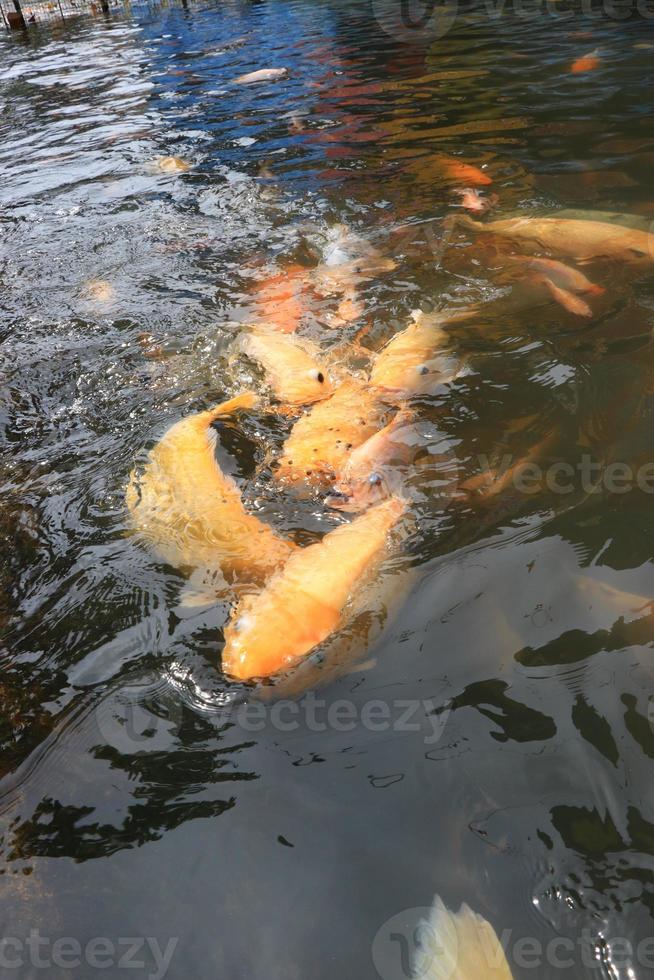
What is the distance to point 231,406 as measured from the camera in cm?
464

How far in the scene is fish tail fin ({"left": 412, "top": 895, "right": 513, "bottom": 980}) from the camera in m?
2.01

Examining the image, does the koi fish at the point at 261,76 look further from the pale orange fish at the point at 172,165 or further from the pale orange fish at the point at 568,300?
the pale orange fish at the point at 568,300

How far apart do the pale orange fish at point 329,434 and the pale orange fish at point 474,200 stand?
338 cm

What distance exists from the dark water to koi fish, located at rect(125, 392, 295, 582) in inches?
5.5

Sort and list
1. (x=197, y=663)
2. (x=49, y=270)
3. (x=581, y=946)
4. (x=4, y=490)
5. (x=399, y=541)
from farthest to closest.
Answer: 1. (x=49, y=270)
2. (x=4, y=490)
3. (x=399, y=541)
4. (x=197, y=663)
5. (x=581, y=946)

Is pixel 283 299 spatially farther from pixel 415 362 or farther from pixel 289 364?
pixel 415 362

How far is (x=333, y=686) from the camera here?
9.14ft

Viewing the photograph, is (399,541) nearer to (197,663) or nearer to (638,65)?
(197,663)

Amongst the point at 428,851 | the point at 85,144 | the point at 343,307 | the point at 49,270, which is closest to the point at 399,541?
the point at 428,851

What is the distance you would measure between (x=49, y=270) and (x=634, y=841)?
686 centimetres

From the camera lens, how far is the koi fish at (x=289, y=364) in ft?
15.3

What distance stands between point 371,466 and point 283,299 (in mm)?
2586

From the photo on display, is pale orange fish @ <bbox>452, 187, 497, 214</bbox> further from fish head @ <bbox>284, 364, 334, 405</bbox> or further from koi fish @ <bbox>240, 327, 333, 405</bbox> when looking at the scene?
fish head @ <bbox>284, 364, 334, 405</bbox>

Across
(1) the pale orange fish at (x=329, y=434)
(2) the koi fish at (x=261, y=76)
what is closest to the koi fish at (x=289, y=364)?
(1) the pale orange fish at (x=329, y=434)
